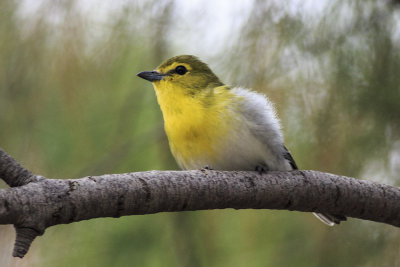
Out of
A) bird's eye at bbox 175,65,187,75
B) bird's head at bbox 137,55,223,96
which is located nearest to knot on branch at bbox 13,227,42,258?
bird's head at bbox 137,55,223,96

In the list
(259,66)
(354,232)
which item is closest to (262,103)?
(259,66)

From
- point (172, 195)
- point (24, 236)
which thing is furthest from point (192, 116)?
point (24, 236)

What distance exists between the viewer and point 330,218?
9.73ft

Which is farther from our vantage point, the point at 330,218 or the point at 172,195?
the point at 330,218

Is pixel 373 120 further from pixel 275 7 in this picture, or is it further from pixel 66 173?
pixel 66 173

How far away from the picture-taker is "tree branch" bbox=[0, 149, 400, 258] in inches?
68.5

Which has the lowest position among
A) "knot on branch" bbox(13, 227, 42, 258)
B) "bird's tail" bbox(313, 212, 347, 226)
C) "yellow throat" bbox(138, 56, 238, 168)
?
"bird's tail" bbox(313, 212, 347, 226)

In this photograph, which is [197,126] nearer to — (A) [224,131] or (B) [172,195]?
(A) [224,131]

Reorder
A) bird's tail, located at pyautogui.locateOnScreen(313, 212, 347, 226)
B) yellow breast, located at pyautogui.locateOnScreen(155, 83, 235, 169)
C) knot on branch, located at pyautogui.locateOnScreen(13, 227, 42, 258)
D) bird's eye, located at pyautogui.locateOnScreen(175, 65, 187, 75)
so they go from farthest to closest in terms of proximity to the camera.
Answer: bird's eye, located at pyautogui.locateOnScreen(175, 65, 187, 75) → yellow breast, located at pyautogui.locateOnScreen(155, 83, 235, 169) → bird's tail, located at pyautogui.locateOnScreen(313, 212, 347, 226) → knot on branch, located at pyautogui.locateOnScreen(13, 227, 42, 258)

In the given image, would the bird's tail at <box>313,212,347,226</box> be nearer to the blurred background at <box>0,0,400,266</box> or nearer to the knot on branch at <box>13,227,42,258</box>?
the blurred background at <box>0,0,400,266</box>

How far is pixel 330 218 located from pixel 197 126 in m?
0.95

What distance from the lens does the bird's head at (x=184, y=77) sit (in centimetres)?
366

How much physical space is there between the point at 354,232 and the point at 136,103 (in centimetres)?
142

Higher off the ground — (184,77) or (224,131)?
(184,77)
